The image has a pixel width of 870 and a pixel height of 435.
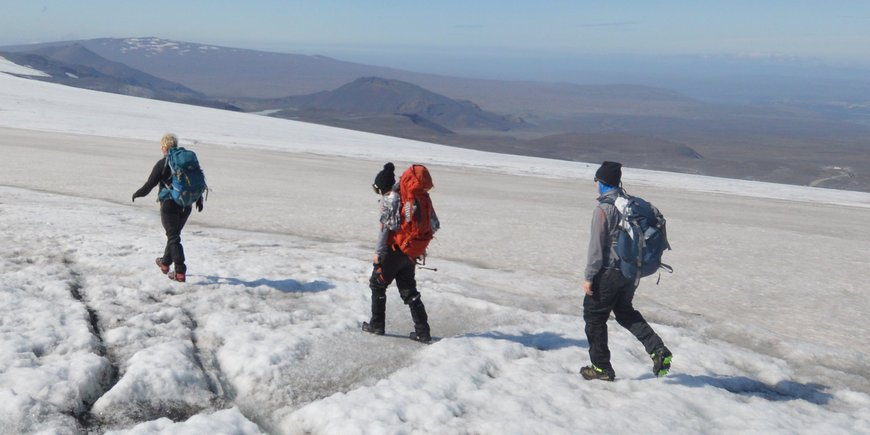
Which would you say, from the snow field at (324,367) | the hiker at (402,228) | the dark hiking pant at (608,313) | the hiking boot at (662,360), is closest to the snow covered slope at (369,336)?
the snow field at (324,367)

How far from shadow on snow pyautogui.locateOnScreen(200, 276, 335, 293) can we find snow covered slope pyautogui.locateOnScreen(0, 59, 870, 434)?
41 mm

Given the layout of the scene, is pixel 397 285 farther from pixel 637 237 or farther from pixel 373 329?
pixel 637 237

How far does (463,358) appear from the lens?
24.8ft

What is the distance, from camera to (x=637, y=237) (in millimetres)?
6508

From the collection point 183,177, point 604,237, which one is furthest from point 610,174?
point 183,177

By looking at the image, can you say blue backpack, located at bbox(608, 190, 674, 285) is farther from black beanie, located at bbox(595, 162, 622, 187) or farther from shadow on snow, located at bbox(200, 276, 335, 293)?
shadow on snow, located at bbox(200, 276, 335, 293)

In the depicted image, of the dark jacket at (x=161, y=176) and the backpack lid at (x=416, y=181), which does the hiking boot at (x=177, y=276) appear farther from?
the backpack lid at (x=416, y=181)

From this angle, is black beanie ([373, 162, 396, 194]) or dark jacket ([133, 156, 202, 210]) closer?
black beanie ([373, 162, 396, 194])

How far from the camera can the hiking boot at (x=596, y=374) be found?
23.4ft

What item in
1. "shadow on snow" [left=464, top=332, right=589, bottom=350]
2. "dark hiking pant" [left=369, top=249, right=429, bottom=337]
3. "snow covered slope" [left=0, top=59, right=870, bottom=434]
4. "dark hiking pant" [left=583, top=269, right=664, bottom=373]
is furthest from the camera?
"shadow on snow" [left=464, top=332, right=589, bottom=350]

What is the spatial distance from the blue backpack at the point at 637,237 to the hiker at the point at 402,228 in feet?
6.05

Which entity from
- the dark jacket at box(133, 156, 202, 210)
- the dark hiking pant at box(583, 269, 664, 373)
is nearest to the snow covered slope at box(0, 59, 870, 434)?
the dark hiking pant at box(583, 269, 664, 373)

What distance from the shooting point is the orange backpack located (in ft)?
24.0

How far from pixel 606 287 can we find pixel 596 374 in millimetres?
993
